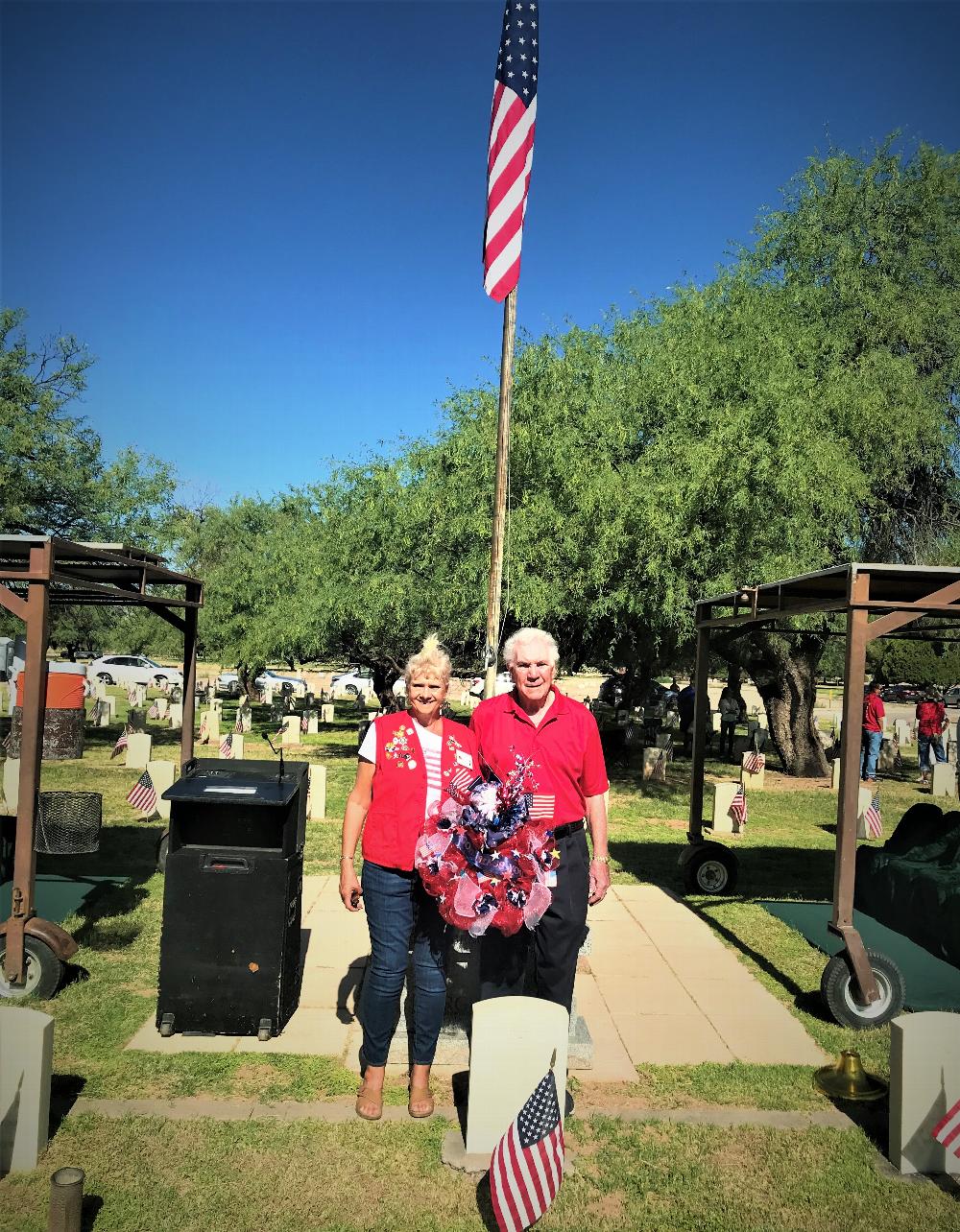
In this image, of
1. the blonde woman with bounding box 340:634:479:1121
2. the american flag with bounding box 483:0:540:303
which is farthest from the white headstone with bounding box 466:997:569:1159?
the american flag with bounding box 483:0:540:303

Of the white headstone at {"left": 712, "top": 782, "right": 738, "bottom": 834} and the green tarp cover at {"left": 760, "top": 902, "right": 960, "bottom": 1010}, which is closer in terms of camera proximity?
the green tarp cover at {"left": 760, "top": 902, "right": 960, "bottom": 1010}

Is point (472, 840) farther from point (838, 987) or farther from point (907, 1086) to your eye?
point (838, 987)

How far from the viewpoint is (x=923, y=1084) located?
13.6 feet

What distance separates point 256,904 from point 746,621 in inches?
195

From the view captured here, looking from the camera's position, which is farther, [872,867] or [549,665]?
[872,867]

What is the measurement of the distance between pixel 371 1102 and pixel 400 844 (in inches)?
50.3

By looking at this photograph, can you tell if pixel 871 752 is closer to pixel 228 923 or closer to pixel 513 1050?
pixel 228 923

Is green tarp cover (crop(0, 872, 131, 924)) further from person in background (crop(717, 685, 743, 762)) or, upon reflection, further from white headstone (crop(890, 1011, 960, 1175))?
person in background (crop(717, 685, 743, 762))

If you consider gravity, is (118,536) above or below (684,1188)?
above

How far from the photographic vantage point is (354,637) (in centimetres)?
2072

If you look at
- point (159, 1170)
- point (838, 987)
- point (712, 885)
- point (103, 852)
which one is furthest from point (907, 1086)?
point (103, 852)

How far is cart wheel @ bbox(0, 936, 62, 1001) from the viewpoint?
18.9 feet

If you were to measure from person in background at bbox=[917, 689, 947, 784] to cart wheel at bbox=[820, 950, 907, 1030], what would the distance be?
14.1 metres

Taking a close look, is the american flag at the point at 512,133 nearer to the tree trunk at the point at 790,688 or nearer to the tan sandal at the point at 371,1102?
the tan sandal at the point at 371,1102
